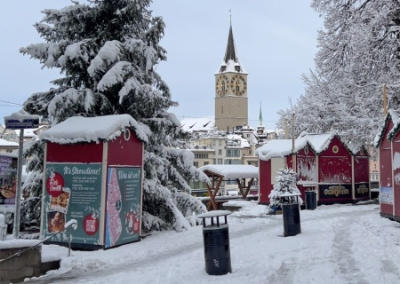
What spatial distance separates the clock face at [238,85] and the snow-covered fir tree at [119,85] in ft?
475

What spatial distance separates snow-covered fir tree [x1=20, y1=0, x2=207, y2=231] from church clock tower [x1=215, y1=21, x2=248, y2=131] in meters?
138

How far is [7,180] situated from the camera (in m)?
10.5

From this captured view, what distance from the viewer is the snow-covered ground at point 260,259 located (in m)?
Answer: 7.80

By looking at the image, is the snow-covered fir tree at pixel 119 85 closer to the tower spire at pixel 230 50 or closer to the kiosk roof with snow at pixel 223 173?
the kiosk roof with snow at pixel 223 173

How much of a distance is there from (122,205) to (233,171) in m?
15.9

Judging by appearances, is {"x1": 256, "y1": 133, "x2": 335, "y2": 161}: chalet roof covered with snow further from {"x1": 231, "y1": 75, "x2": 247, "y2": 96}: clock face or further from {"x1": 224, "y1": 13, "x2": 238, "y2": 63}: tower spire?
{"x1": 231, "y1": 75, "x2": 247, "y2": 96}: clock face

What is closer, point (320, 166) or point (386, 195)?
point (386, 195)

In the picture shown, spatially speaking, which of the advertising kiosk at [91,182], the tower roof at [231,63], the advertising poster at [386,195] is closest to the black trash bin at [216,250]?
the advertising kiosk at [91,182]

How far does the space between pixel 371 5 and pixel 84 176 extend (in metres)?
17.3

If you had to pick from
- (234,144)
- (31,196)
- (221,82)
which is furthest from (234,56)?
(31,196)

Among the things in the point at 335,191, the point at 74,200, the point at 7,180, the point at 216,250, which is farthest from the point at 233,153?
the point at 216,250

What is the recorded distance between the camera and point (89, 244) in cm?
1117

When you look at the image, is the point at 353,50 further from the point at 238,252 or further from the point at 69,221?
the point at 69,221

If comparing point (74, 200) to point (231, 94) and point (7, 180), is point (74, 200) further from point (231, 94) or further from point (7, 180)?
point (231, 94)
